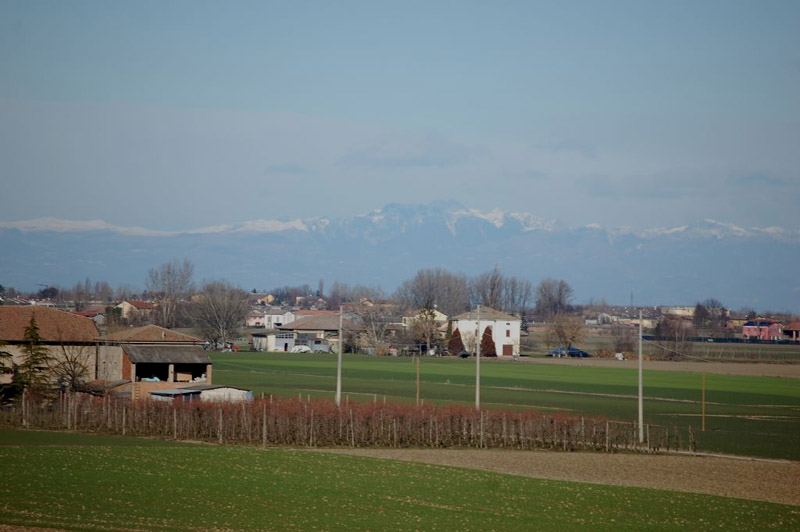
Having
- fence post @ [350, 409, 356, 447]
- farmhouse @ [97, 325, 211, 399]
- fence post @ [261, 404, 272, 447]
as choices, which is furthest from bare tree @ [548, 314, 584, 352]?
fence post @ [261, 404, 272, 447]

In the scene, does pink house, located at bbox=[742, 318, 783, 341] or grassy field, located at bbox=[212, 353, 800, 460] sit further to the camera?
pink house, located at bbox=[742, 318, 783, 341]

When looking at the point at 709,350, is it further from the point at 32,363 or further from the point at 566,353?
the point at 32,363

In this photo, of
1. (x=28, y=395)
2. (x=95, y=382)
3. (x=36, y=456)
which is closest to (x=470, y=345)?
(x=95, y=382)

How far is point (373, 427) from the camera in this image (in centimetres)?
4597

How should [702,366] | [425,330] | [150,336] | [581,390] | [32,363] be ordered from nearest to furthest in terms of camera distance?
[32,363] < [150,336] < [581,390] < [702,366] < [425,330]

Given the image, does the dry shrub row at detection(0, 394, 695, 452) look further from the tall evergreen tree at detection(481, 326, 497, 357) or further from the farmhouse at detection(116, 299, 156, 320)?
the farmhouse at detection(116, 299, 156, 320)

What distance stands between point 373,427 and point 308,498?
718 inches

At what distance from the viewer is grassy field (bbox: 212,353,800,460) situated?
52.7m

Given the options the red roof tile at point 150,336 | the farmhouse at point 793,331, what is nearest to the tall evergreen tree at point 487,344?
the red roof tile at point 150,336

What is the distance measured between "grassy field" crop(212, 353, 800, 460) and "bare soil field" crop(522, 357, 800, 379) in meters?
3.64

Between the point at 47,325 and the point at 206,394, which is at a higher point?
the point at 47,325

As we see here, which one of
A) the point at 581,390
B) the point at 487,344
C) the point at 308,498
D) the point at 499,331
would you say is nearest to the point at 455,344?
the point at 487,344

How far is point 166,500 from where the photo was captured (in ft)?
85.3

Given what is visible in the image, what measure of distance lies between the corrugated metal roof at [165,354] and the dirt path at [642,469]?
27.4 meters
